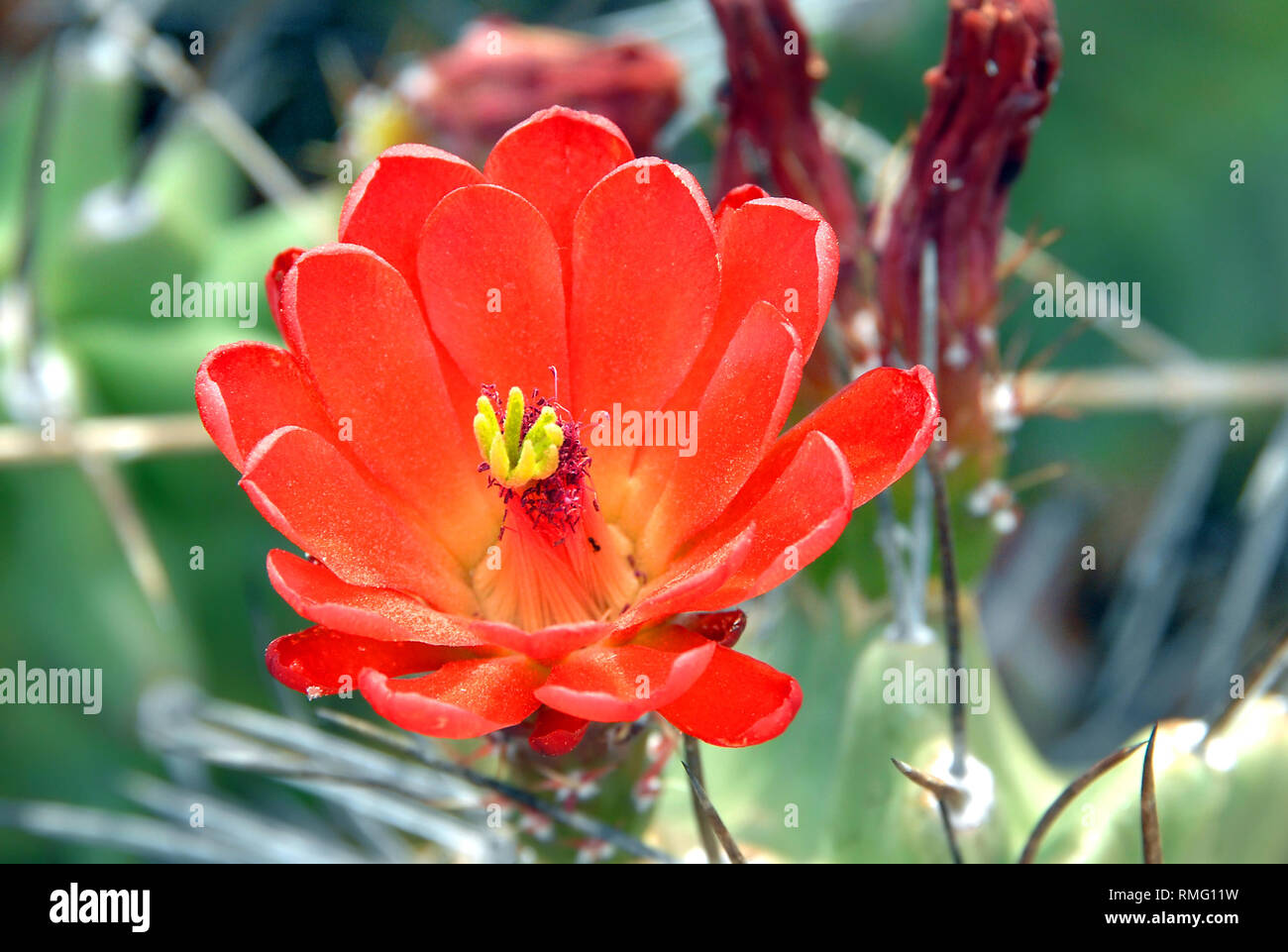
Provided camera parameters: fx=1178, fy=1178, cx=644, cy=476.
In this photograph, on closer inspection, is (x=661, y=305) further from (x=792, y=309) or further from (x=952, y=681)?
(x=952, y=681)

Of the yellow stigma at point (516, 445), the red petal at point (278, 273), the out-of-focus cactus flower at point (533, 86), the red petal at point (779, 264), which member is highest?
the out-of-focus cactus flower at point (533, 86)

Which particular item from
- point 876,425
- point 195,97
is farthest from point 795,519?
point 195,97

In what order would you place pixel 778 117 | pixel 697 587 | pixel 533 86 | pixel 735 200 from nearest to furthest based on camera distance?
pixel 697 587
pixel 735 200
pixel 778 117
pixel 533 86

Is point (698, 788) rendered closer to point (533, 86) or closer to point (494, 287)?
point (494, 287)

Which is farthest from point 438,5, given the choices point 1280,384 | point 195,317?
point 1280,384

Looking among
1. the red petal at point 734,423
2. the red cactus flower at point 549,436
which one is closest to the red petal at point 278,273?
the red cactus flower at point 549,436

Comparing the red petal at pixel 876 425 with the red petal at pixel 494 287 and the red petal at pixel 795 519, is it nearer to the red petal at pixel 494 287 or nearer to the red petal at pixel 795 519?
the red petal at pixel 795 519
